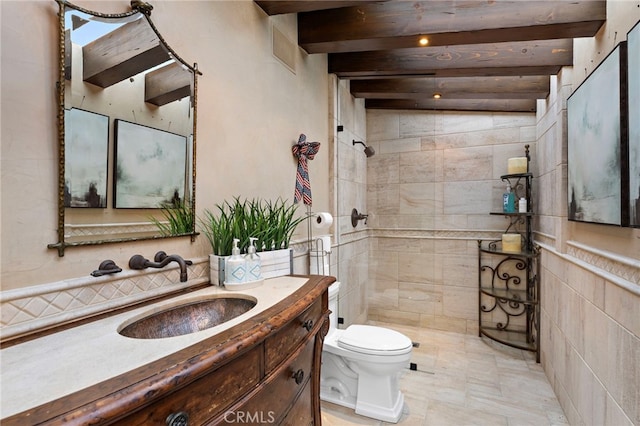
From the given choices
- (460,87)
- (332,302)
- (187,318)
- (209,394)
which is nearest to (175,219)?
(187,318)

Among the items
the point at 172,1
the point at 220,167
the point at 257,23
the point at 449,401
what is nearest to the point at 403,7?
the point at 257,23

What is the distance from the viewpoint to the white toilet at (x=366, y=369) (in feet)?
6.37

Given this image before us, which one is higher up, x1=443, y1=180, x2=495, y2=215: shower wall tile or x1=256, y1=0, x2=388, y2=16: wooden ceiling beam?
x1=256, y1=0, x2=388, y2=16: wooden ceiling beam

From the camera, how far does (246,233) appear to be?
1526mm

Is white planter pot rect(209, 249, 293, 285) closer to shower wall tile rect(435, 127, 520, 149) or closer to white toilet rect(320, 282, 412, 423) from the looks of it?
white toilet rect(320, 282, 412, 423)

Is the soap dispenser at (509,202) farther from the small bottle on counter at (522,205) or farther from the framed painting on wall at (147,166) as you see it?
the framed painting on wall at (147,166)

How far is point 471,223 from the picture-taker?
331cm

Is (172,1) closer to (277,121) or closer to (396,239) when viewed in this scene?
(277,121)

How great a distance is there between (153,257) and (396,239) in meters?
2.75

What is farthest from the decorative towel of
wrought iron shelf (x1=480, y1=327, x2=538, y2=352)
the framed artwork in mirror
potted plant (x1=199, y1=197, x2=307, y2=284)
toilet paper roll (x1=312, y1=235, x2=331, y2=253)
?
wrought iron shelf (x1=480, y1=327, x2=538, y2=352)

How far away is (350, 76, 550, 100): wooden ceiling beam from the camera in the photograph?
103 inches

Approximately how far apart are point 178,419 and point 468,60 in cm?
264

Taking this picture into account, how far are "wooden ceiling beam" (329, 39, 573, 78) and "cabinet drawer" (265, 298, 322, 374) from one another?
2036mm

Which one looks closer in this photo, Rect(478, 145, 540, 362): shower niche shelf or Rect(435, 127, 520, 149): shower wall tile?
Rect(478, 145, 540, 362): shower niche shelf
